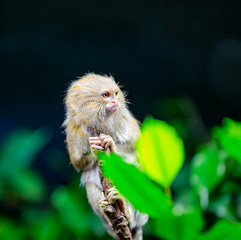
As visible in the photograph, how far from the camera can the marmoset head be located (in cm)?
88

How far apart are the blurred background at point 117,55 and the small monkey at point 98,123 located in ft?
5.04

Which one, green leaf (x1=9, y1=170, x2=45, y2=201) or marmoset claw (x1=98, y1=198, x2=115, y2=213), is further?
green leaf (x1=9, y1=170, x2=45, y2=201)

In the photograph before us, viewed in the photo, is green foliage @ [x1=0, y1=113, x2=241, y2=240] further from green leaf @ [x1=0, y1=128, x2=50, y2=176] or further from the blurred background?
the blurred background

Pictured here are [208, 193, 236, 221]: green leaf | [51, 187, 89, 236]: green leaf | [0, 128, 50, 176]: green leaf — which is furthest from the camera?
[0, 128, 50, 176]: green leaf

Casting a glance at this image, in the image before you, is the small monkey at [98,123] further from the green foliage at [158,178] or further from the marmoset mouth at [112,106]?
the green foliage at [158,178]

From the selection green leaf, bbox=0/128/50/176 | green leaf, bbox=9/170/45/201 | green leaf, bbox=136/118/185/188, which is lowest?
green leaf, bbox=9/170/45/201

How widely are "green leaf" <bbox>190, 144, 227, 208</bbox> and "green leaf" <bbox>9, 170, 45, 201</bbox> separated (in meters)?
1.08

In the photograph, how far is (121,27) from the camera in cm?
261

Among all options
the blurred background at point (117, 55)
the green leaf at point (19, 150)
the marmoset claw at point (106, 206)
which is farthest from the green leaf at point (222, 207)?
the blurred background at point (117, 55)

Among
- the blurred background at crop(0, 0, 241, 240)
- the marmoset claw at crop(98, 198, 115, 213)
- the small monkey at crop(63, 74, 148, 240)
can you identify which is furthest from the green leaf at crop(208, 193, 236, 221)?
the blurred background at crop(0, 0, 241, 240)

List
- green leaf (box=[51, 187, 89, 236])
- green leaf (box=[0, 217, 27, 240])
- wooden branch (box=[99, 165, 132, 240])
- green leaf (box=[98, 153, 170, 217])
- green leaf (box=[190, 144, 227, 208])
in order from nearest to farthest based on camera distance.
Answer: green leaf (box=[98, 153, 170, 217]) < wooden branch (box=[99, 165, 132, 240]) < green leaf (box=[190, 144, 227, 208]) < green leaf (box=[51, 187, 89, 236]) < green leaf (box=[0, 217, 27, 240])

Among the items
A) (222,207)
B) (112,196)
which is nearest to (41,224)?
(222,207)

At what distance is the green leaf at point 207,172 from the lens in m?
0.98

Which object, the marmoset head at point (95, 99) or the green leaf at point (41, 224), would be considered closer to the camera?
the marmoset head at point (95, 99)
